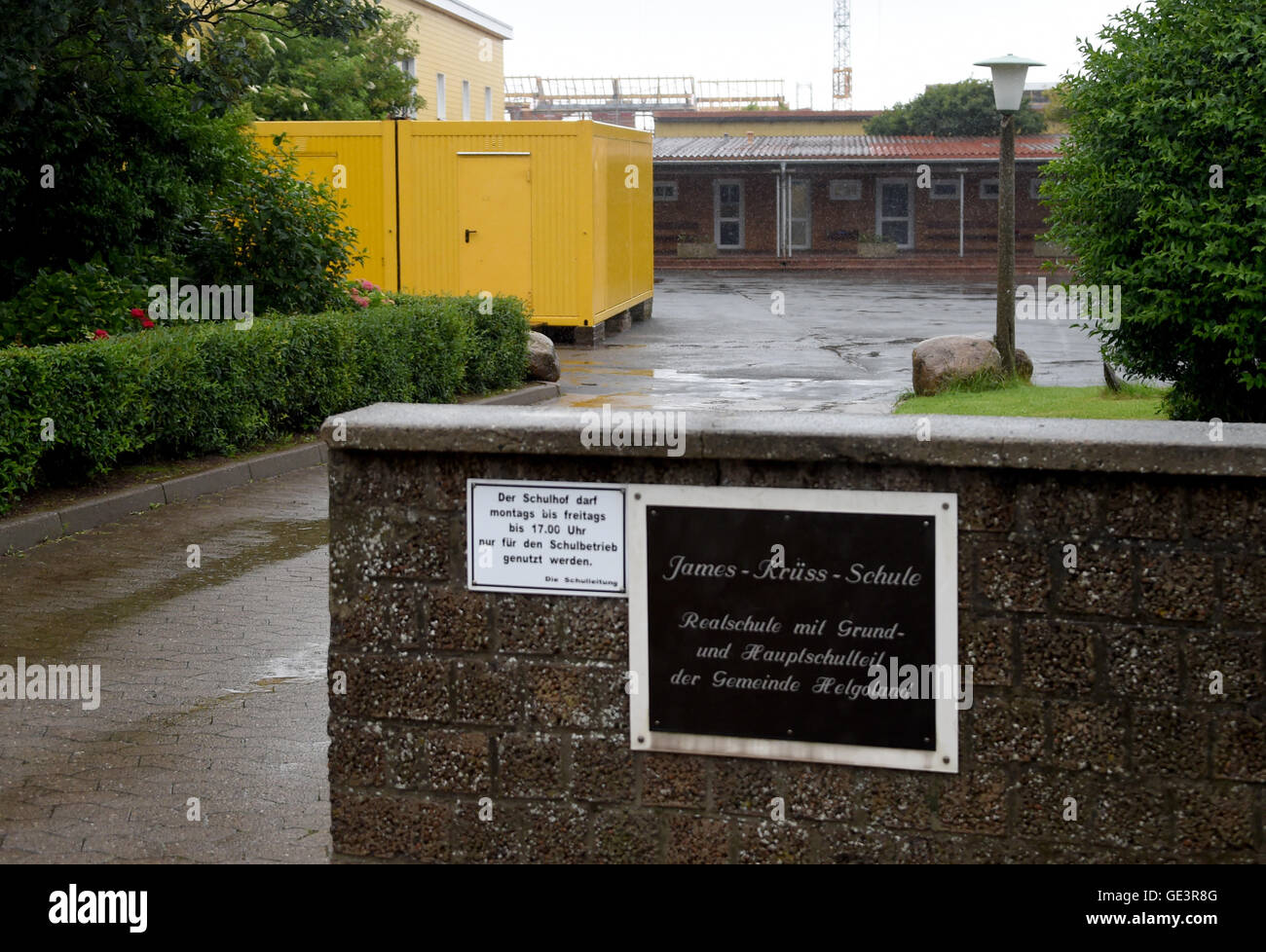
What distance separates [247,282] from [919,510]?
11.0 meters

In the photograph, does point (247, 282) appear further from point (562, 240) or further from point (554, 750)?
point (554, 750)

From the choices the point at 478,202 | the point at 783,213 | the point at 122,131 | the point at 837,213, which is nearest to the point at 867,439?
the point at 122,131

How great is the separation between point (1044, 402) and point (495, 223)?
9.40 m

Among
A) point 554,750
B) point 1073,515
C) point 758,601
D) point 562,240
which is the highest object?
point 562,240

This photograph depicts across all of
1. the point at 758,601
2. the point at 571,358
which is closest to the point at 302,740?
the point at 758,601

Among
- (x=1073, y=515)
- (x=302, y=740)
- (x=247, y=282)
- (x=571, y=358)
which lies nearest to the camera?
(x=1073, y=515)

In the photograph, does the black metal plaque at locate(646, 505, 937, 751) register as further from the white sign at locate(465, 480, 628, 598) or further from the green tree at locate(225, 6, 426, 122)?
the green tree at locate(225, 6, 426, 122)

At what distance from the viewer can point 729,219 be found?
4775 centimetres

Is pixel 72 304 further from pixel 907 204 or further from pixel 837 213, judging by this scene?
pixel 907 204

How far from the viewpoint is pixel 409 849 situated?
4270 millimetres

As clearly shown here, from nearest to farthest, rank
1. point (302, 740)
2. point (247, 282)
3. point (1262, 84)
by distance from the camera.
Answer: point (302, 740) < point (1262, 84) < point (247, 282)

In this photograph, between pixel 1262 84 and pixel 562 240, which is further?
pixel 562 240

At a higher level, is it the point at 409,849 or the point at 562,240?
the point at 562,240

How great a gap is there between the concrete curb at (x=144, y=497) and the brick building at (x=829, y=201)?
33952mm
